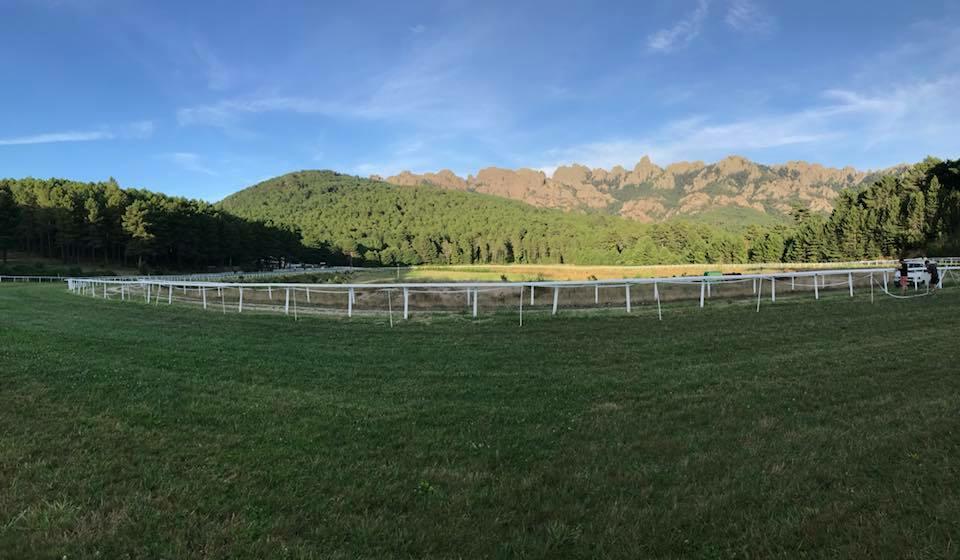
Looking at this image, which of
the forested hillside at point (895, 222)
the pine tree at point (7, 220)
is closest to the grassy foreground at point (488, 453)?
the forested hillside at point (895, 222)

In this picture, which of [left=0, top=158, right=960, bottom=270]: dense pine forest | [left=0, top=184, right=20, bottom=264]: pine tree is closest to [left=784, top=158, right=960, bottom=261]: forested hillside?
[left=0, top=158, right=960, bottom=270]: dense pine forest

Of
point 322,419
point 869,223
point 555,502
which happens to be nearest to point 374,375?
point 322,419

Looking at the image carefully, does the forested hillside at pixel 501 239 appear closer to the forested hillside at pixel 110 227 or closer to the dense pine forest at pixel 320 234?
the dense pine forest at pixel 320 234

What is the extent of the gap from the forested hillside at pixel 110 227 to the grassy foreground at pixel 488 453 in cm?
7663

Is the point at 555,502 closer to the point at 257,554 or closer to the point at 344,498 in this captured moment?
the point at 344,498

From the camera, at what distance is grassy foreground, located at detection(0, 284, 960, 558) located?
3473mm

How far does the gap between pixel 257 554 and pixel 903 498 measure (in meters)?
4.36

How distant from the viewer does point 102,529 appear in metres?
3.47

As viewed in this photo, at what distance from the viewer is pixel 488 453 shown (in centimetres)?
504

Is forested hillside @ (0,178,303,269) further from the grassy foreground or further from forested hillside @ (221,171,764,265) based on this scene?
the grassy foreground

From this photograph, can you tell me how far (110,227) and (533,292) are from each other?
75562 millimetres

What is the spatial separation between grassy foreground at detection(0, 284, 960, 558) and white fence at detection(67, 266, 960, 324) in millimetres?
7684

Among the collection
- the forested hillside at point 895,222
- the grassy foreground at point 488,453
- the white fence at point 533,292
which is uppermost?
the forested hillside at point 895,222

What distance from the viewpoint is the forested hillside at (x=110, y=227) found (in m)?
72.4
